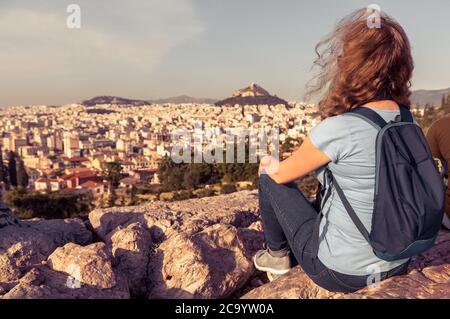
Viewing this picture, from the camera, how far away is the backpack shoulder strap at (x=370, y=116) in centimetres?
138

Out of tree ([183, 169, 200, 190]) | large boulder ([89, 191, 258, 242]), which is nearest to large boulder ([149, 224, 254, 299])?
large boulder ([89, 191, 258, 242])

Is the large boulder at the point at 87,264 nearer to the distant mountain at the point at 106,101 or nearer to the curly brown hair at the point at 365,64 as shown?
the curly brown hair at the point at 365,64

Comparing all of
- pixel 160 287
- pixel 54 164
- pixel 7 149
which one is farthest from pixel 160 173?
pixel 7 149

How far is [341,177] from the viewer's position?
147 centimetres

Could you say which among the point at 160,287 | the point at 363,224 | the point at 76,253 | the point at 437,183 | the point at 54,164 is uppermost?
the point at 437,183

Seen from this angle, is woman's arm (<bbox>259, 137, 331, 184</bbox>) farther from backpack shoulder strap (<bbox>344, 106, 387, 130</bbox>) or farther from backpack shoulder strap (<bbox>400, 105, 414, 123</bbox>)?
backpack shoulder strap (<bbox>400, 105, 414, 123</bbox>)

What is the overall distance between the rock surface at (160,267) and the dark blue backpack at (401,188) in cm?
28

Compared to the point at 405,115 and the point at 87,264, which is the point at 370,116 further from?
the point at 87,264

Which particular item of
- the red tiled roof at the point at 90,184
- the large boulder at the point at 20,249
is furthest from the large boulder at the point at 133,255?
the red tiled roof at the point at 90,184

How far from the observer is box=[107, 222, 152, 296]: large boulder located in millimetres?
1982

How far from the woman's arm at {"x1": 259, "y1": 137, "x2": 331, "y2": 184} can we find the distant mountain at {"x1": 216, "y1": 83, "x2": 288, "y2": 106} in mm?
Answer: 81701
